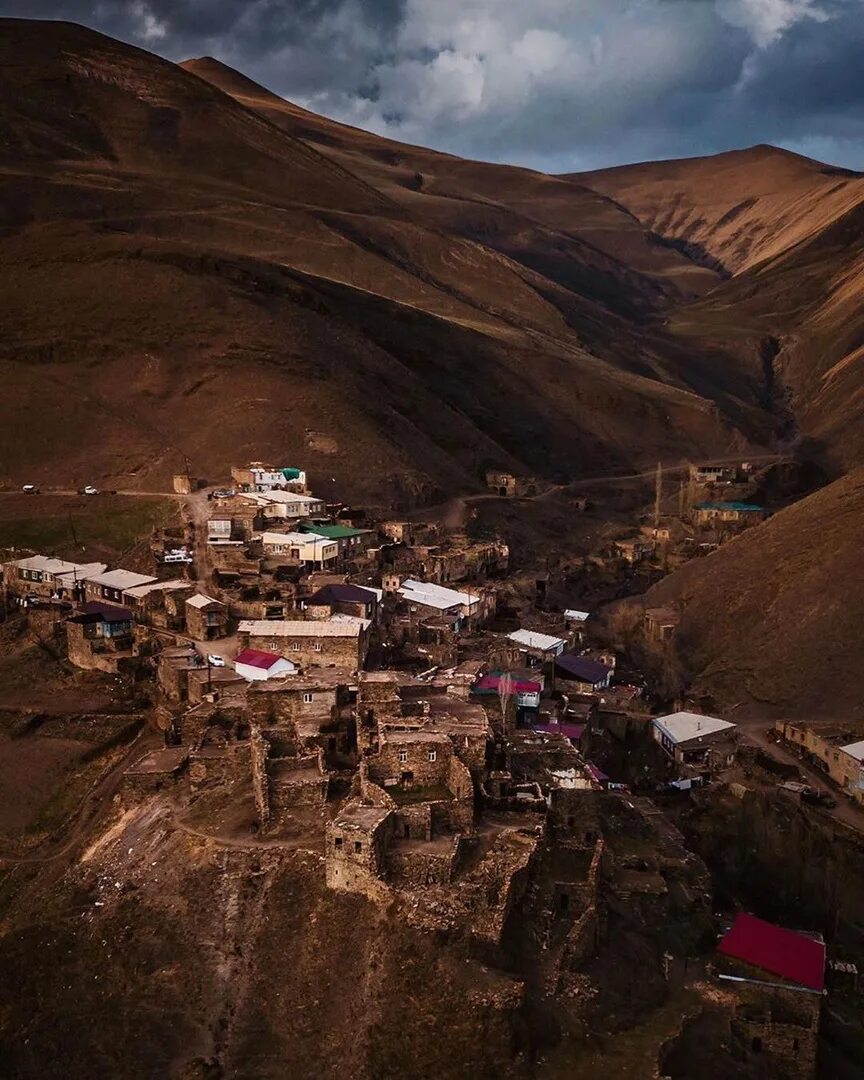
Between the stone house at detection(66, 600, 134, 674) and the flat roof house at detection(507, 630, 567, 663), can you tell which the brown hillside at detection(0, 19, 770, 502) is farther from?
the stone house at detection(66, 600, 134, 674)

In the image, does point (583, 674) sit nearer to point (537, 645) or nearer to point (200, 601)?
point (537, 645)

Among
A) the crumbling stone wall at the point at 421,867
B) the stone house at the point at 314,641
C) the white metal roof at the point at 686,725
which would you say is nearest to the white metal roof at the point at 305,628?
the stone house at the point at 314,641

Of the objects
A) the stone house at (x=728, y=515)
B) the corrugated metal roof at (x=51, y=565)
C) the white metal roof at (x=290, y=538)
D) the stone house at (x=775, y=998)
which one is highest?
the stone house at (x=728, y=515)

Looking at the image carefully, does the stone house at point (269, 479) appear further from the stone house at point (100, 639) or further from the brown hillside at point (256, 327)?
the stone house at point (100, 639)

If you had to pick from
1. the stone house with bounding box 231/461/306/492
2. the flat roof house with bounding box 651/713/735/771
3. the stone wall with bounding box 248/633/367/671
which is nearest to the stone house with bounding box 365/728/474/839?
the stone wall with bounding box 248/633/367/671

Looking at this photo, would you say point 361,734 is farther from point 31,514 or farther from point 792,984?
point 31,514

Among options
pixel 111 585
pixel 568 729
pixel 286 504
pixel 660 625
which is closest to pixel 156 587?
pixel 111 585
